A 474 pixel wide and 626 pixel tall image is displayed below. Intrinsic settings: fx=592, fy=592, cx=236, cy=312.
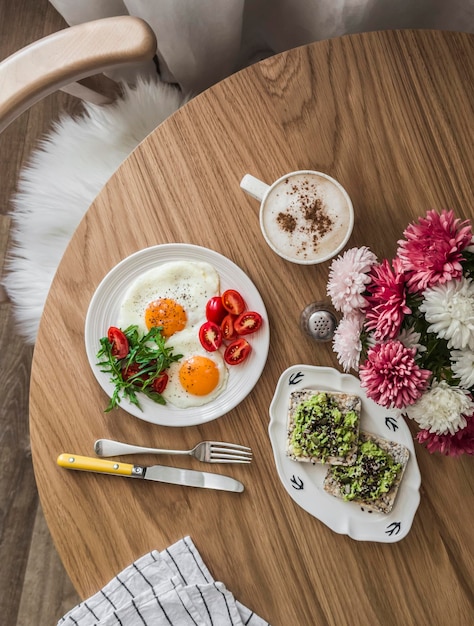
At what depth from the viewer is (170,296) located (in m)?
1.26

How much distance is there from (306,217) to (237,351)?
1.01 ft

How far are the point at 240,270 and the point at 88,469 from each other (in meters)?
0.51

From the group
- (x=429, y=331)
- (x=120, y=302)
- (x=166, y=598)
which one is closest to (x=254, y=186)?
(x=120, y=302)

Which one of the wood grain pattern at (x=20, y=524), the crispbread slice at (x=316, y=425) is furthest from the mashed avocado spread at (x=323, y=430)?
the wood grain pattern at (x=20, y=524)

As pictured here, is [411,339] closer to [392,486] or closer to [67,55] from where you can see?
[392,486]

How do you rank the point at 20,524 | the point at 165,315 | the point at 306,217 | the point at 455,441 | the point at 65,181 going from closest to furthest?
the point at 455,441
the point at 306,217
the point at 165,315
the point at 65,181
the point at 20,524

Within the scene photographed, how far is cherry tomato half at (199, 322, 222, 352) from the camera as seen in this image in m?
1.23

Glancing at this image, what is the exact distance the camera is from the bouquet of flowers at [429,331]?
861mm

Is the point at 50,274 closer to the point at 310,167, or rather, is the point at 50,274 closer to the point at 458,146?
the point at 310,167

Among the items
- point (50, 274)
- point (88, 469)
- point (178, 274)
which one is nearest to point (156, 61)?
point (50, 274)

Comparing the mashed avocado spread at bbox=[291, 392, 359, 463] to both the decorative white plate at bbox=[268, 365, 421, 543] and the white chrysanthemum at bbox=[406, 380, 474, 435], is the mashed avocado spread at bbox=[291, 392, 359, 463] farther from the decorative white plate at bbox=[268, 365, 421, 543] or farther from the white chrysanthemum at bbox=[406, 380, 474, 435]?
the white chrysanthemum at bbox=[406, 380, 474, 435]

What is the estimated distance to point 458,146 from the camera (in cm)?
124

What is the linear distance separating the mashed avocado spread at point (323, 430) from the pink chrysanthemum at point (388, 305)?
1.01 feet

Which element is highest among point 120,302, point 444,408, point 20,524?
point 120,302
